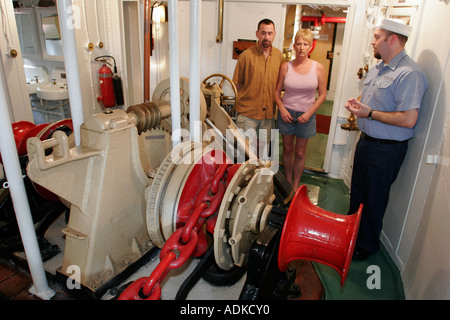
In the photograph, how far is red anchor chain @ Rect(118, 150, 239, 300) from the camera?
137cm

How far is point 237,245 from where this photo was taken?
60.5 inches

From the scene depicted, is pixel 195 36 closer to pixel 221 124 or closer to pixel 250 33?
pixel 221 124

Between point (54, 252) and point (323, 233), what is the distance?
1.79m

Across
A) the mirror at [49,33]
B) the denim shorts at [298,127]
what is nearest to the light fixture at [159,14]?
the mirror at [49,33]

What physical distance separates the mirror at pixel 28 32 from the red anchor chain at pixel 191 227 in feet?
13.4

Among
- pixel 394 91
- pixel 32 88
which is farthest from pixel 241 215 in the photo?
pixel 32 88

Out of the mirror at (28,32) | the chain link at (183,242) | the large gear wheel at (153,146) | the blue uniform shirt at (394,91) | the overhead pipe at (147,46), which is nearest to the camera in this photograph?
the chain link at (183,242)

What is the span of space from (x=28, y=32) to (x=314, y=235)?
4.97m

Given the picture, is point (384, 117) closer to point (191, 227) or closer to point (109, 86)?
point (191, 227)

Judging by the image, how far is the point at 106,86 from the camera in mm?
4355

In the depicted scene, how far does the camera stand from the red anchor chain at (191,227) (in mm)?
1367

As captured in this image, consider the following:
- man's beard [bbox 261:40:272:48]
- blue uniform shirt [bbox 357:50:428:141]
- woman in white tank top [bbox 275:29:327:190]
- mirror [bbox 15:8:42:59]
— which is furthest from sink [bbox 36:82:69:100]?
blue uniform shirt [bbox 357:50:428:141]

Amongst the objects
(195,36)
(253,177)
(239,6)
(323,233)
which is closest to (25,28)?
(239,6)

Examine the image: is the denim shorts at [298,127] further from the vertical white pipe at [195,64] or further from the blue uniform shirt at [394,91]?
the vertical white pipe at [195,64]
